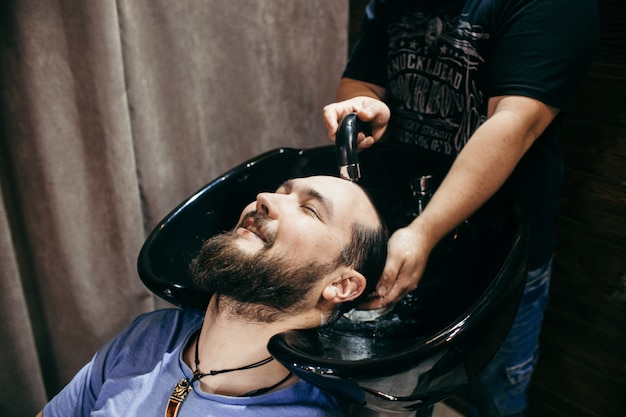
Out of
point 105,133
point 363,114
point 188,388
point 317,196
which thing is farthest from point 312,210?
point 105,133

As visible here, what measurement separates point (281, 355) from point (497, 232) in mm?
492

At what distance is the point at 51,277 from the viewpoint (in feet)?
4.33

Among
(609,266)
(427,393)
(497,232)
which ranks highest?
(497,232)

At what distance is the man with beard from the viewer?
2.45 ft

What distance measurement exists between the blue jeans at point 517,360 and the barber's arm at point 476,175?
39 centimetres

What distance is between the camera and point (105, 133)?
1250mm

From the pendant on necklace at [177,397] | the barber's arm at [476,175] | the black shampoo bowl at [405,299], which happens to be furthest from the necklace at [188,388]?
the barber's arm at [476,175]

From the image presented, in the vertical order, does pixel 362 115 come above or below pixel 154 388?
above

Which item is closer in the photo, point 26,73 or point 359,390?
point 359,390

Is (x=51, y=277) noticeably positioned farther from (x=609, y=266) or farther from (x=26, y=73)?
(x=609, y=266)

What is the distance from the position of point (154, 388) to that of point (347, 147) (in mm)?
568

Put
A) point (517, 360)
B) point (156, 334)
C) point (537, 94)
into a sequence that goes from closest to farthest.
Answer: point (537, 94) < point (156, 334) < point (517, 360)

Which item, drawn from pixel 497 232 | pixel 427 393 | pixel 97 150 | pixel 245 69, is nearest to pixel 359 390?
pixel 427 393

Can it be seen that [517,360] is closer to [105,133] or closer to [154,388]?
[154,388]
